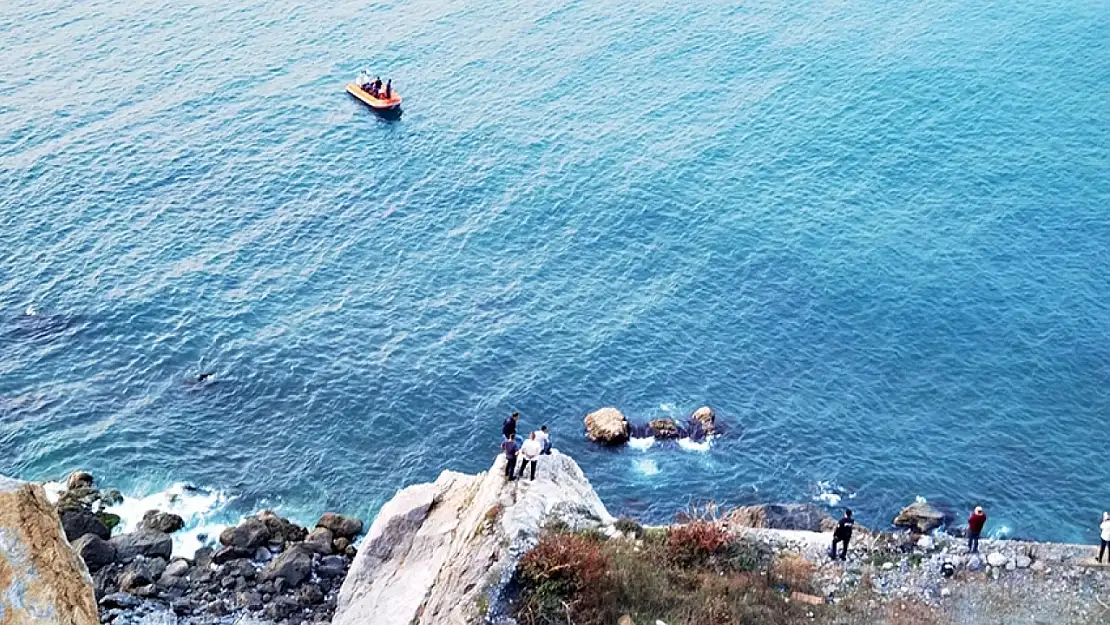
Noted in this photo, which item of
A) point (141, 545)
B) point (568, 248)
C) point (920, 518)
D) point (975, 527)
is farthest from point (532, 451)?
point (568, 248)

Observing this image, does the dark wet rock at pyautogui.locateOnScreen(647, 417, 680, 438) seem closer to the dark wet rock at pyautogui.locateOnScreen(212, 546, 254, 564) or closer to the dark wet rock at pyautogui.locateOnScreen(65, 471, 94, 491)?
the dark wet rock at pyautogui.locateOnScreen(212, 546, 254, 564)

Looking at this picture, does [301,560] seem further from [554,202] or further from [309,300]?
[554,202]

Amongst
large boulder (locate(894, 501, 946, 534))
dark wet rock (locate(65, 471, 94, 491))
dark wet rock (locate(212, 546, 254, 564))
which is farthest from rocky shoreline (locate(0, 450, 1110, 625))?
large boulder (locate(894, 501, 946, 534))

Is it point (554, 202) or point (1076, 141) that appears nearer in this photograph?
point (554, 202)

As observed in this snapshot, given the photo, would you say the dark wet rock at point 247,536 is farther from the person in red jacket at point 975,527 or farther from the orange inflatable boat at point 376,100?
the orange inflatable boat at point 376,100

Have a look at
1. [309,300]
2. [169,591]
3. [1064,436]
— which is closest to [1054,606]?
[1064,436]

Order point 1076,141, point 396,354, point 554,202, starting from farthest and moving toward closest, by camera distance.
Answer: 1. point 1076,141
2. point 554,202
3. point 396,354

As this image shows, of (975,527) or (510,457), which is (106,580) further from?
(975,527)

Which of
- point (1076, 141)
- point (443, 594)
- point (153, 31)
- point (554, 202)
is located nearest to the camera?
point (443, 594)
